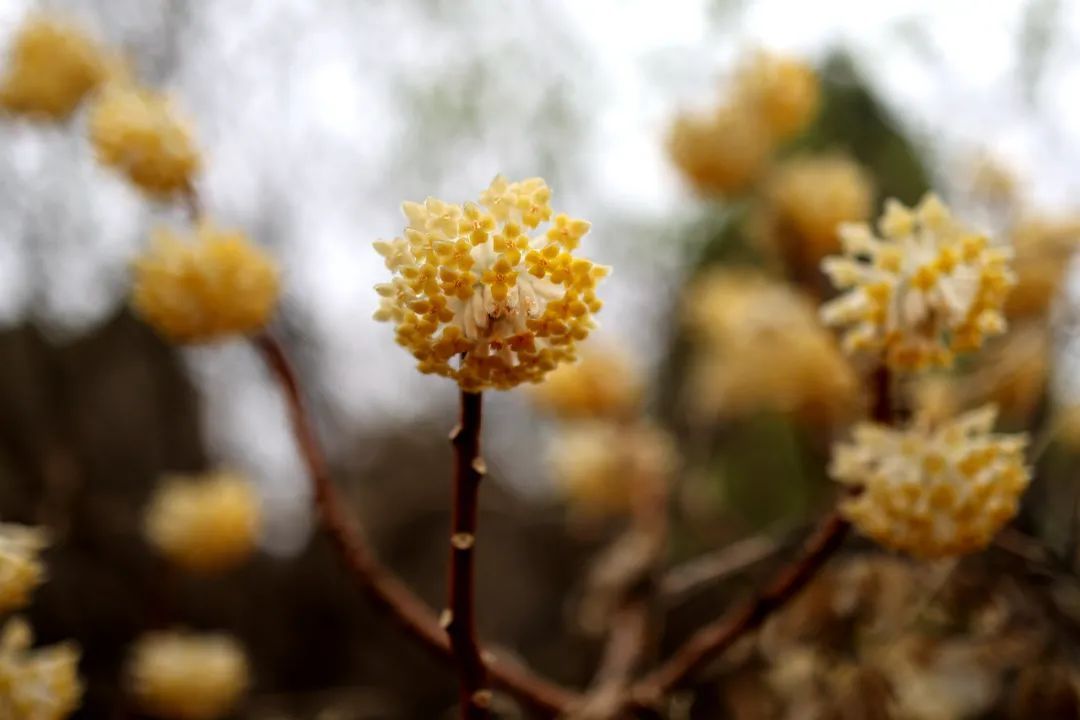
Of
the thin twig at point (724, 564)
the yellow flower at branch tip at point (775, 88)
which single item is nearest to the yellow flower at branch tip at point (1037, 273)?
the yellow flower at branch tip at point (775, 88)

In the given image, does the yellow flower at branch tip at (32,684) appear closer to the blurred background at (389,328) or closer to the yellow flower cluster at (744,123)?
the blurred background at (389,328)

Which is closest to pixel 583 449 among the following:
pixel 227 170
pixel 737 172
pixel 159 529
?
pixel 737 172

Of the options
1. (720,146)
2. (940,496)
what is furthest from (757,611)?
(720,146)

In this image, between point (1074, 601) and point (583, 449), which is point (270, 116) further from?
point (1074, 601)

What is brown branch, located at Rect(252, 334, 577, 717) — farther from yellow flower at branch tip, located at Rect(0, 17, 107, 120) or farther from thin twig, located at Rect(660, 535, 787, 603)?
yellow flower at branch tip, located at Rect(0, 17, 107, 120)

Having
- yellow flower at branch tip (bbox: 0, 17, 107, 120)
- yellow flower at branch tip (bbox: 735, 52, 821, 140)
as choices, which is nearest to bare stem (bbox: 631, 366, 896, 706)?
yellow flower at branch tip (bbox: 735, 52, 821, 140)

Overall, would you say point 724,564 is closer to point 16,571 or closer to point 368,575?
point 368,575
